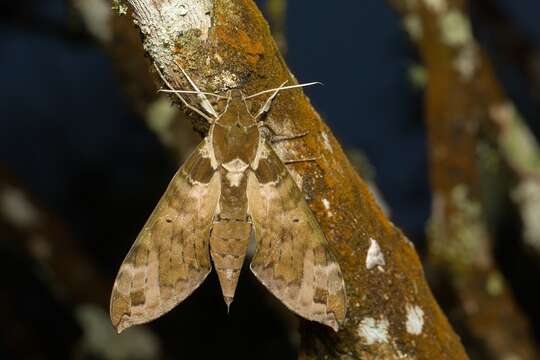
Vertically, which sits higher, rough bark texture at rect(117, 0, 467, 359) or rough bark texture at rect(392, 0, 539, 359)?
rough bark texture at rect(117, 0, 467, 359)

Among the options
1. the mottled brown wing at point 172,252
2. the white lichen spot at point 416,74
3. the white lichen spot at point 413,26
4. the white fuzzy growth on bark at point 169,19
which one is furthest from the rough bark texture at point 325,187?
the white lichen spot at point 416,74

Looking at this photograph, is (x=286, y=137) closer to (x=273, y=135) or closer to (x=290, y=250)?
(x=273, y=135)

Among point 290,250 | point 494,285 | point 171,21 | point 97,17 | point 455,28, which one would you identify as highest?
point 171,21

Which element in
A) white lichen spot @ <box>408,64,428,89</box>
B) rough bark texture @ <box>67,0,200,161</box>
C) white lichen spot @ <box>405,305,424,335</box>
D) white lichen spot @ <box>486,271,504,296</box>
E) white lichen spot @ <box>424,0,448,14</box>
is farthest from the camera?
white lichen spot @ <box>408,64,428,89</box>

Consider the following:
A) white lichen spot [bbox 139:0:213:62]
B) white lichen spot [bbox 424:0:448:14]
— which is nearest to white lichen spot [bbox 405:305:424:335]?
white lichen spot [bbox 139:0:213:62]

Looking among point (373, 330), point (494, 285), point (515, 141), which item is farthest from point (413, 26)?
point (373, 330)

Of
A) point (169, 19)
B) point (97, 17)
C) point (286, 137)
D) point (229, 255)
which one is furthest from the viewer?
point (97, 17)

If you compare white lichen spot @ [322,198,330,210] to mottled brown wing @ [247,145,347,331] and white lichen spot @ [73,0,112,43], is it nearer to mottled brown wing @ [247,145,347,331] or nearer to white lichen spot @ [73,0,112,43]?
mottled brown wing @ [247,145,347,331]

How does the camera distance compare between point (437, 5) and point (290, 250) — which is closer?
point (290, 250)
